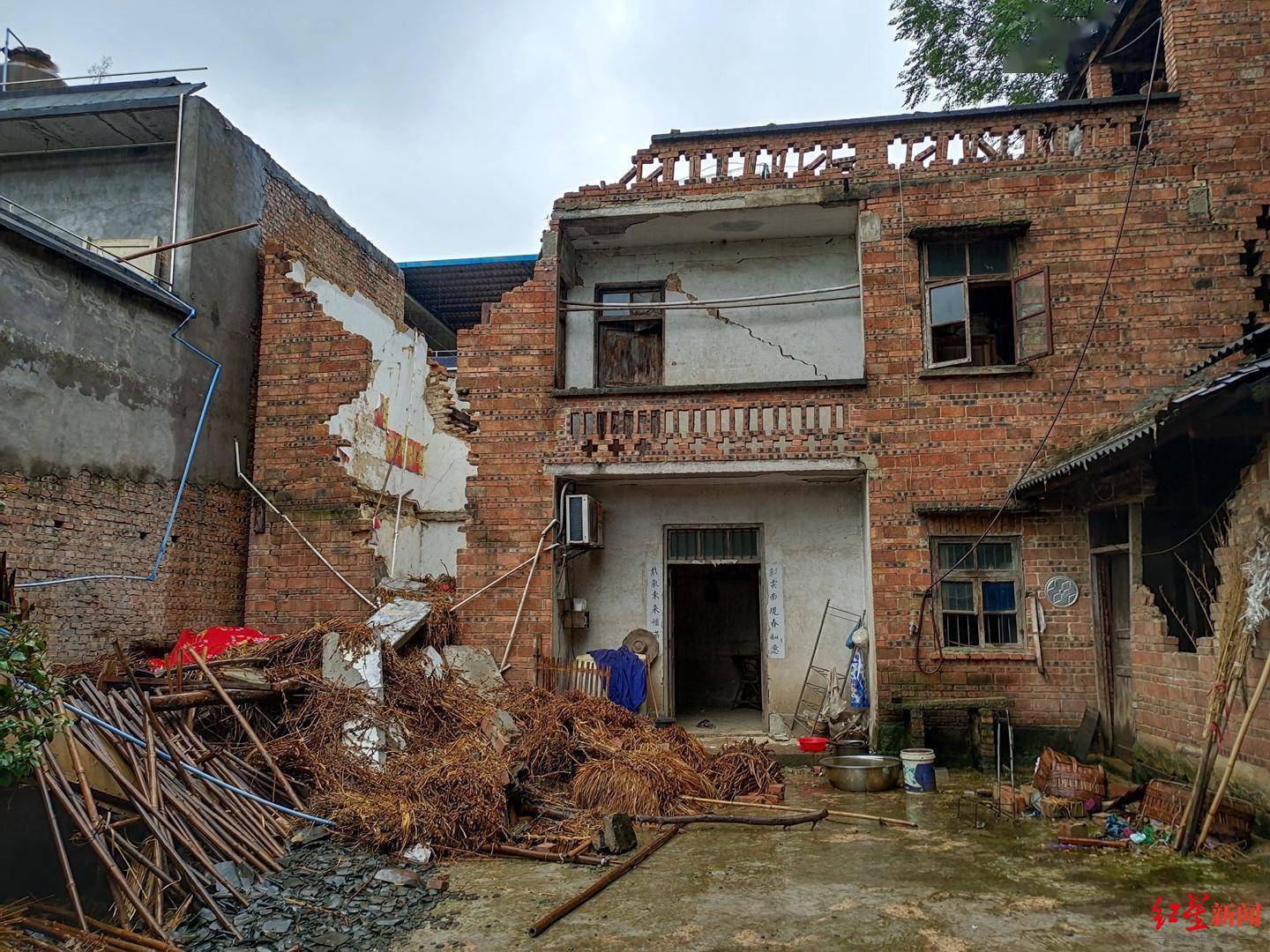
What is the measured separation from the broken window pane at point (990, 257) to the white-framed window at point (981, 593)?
10.4ft

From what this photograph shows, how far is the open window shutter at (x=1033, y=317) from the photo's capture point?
967 cm

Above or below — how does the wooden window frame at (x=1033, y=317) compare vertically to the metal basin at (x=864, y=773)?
above

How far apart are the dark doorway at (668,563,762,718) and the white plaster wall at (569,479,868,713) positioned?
3597mm

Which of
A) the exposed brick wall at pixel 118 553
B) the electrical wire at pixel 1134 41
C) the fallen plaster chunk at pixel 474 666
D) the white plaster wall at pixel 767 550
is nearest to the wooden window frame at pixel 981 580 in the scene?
the white plaster wall at pixel 767 550

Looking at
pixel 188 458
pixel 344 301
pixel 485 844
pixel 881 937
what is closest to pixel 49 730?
pixel 485 844

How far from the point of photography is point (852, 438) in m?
10.2

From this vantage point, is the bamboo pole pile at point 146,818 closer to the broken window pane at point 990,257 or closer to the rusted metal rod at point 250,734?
the rusted metal rod at point 250,734

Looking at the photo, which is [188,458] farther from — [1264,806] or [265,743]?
[1264,806]

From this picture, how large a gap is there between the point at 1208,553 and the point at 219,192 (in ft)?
37.6

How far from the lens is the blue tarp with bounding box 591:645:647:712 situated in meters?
11.2

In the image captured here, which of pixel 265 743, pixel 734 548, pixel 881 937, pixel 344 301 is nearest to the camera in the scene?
pixel 881 937

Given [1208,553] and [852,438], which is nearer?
[1208,553]

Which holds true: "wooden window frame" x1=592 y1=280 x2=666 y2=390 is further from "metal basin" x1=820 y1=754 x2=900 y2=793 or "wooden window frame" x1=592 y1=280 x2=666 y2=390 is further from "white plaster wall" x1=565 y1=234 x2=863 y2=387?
"metal basin" x1=820 y1=754 x2=900 y2=793

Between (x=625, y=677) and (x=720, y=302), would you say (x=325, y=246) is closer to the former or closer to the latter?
(x=720, y=302)
